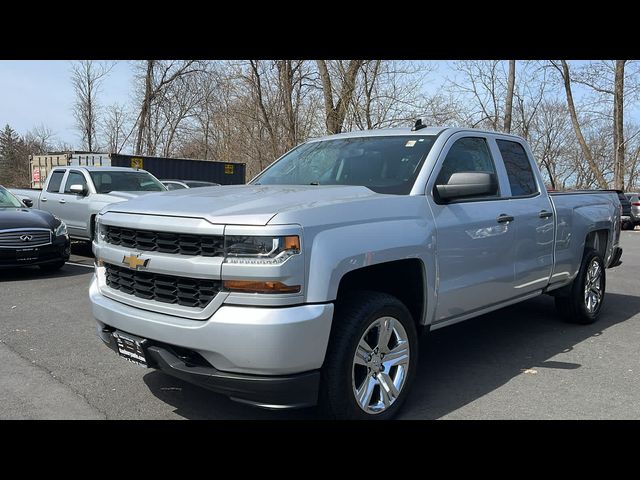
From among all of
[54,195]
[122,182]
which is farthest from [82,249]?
[122,182]

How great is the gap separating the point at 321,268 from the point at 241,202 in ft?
2.23

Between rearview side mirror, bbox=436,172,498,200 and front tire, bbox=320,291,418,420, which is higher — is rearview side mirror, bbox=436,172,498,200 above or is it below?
above

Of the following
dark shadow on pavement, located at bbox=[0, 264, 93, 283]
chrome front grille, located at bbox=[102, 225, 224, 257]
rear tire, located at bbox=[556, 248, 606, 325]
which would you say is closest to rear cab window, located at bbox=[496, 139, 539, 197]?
rear tire, located at bbox=[556, 248, 606, 325]

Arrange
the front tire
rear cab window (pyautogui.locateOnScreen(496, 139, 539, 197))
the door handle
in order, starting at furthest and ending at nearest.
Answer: rear cab window (pyautogui.locateOnScreen(496, 139, 539, 197))
the door handle
the front tire

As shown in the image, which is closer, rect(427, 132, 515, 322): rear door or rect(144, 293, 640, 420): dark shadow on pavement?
rect(144, 293, 640, 420): dark shadow on pavement

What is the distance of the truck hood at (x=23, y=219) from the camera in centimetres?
877

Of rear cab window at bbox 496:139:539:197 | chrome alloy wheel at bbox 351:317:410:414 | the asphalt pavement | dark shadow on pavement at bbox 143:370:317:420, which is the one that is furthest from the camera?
rear cab window at bbox 496:139:539:197

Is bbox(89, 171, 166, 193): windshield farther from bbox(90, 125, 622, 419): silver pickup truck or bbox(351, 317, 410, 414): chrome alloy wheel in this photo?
bbox(351, 317, 410, 414): chrome alloy wheel

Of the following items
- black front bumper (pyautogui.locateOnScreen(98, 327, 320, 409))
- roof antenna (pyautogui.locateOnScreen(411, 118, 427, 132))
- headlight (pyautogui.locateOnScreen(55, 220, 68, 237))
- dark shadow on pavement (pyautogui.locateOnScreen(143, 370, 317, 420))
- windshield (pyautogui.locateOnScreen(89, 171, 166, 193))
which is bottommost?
dark shadow on pavement (pyautogui.locateOnScreen(143, 370, 317, 420))

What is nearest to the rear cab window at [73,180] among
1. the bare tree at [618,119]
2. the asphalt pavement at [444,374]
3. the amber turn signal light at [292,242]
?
the asphalt pavement at [444,374]

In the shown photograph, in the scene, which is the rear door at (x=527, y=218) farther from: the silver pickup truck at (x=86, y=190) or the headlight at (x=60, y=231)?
the silver pickup truck at (x=86, y=190)

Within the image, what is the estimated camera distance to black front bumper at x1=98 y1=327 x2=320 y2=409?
9.78ft

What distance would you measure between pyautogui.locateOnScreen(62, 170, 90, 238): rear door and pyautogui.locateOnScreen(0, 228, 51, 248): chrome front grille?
2.19 metres
